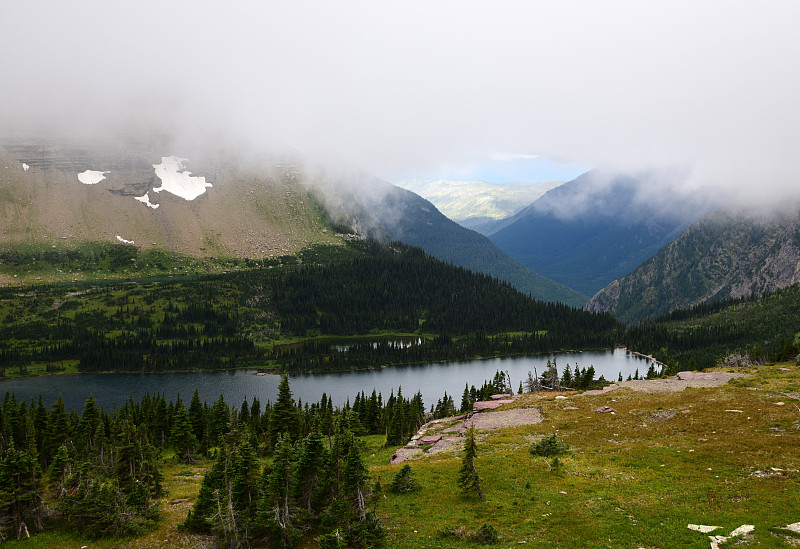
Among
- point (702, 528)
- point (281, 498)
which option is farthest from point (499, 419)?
point (702, 528)

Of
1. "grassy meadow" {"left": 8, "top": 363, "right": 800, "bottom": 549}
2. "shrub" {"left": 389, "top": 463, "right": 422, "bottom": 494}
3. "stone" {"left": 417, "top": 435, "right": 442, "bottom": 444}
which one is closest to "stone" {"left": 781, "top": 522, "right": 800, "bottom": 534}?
"grassy meadow" {"left": 8, "top": 363, "right": 800, "bottom": 549}

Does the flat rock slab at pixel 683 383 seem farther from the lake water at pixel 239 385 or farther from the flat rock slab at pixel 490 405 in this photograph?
the lake water at pixel 239 385

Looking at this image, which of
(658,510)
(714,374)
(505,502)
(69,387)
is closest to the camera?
(658,510)

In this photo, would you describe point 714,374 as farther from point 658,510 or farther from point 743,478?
point 658,510

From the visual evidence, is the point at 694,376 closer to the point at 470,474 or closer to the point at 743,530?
the point at 470,474

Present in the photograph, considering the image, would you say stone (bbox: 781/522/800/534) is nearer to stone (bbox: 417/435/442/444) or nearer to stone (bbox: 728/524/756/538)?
stone (bbox: 728/524/756/538)

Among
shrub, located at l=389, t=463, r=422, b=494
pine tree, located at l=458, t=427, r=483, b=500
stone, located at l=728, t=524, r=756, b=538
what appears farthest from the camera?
shrub, located at l=389, t=463, r=422, b=494

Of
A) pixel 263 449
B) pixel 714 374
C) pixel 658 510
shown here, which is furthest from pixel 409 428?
pixel 658 510

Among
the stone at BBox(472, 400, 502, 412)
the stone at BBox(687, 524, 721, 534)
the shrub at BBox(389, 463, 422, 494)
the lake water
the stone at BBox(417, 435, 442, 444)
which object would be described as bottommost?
the lake water

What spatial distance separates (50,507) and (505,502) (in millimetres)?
39125

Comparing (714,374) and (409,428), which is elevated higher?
(714,374)

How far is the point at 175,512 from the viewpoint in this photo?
45469 millimetres

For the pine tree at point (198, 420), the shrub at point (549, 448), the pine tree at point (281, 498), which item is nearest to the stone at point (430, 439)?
the shrub at point (549, 448)

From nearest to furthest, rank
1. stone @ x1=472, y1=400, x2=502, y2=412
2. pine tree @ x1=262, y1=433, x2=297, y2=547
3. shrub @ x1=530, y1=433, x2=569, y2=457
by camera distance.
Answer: pine tree @ x1=262, y1=433, x2=297, y2=547
shrub @ x1=530, y1=433, x2=569, y2=457
stone @ x1=472, y1=400, x2=502, y2=412
